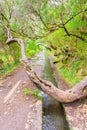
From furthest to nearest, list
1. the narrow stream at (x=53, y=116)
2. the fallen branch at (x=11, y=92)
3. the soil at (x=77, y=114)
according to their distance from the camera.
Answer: the fallen branch at (x=11, y=92)
the narrow stream at (x=53, y=116)
the soil at (x=77, y=114)

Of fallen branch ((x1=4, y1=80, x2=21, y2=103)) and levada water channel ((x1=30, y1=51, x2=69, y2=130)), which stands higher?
fallen branch ((x1=4, y1=80, x2=21, y2=103))

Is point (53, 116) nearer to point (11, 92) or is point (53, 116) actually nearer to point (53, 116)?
point (53, 116)

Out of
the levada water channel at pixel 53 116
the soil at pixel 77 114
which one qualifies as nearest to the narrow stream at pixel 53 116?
the levada water channel at pixel 53 116

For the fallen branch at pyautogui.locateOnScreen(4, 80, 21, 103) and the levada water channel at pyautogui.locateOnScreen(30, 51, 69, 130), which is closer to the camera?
the levada water channel at pyautogui.locateOnScreen(30, 51, 69, 130)

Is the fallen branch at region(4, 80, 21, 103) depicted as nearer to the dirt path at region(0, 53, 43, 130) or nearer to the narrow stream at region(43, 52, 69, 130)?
the dirt path at region(0, 53, 43, 130)

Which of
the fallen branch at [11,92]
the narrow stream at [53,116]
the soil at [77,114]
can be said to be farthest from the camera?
the fallen branch at [11,92]

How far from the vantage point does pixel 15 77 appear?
13234 mm

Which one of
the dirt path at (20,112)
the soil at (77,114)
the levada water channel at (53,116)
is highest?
the dirt path at (20,112)

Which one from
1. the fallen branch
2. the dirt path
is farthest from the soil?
the fallen branch

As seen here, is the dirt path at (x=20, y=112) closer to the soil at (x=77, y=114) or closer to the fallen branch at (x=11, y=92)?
the fallen branch at (x=11, y=92)

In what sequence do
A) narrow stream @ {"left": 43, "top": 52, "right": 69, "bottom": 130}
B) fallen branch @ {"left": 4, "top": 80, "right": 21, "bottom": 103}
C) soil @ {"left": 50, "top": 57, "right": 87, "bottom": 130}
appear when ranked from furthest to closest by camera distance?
fallen branch @ {"left": 4, "top": 80, "right": 21, "bottom": 103} < narrow stream @ {"left": 43, "top": 52, "right": 69, "bottom": 130} < soil @ {"left": 50, "top": 57, "right": 87, "bottom": 130}

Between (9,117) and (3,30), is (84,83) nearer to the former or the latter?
(9,117)

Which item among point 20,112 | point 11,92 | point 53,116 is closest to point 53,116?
point 53,116

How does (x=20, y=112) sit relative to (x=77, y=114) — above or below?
above
